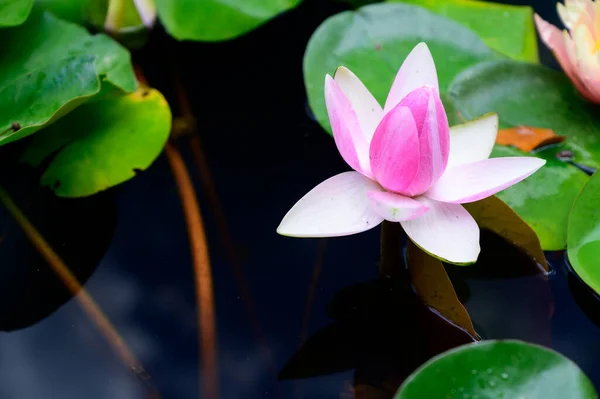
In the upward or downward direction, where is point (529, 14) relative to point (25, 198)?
downward

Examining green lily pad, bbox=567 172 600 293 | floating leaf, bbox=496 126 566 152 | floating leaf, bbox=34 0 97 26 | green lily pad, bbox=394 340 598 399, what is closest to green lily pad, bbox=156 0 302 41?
floating leaf, bbox=34 0 97 26

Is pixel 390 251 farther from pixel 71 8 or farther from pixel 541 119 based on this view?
pixel 71 8

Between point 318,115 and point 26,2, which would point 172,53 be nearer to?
point 26,2

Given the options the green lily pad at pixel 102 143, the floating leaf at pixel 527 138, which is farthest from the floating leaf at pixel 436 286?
the green lily pad at pixel 102 143

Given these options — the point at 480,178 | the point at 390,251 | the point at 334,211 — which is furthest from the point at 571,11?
the point at 334,211

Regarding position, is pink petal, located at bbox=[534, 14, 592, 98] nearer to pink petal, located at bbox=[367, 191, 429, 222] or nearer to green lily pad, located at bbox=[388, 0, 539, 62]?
green lily pad, located at bbox=[388, 0, 539, 62]

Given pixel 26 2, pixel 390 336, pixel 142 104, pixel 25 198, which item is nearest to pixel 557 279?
pixel 390 336
